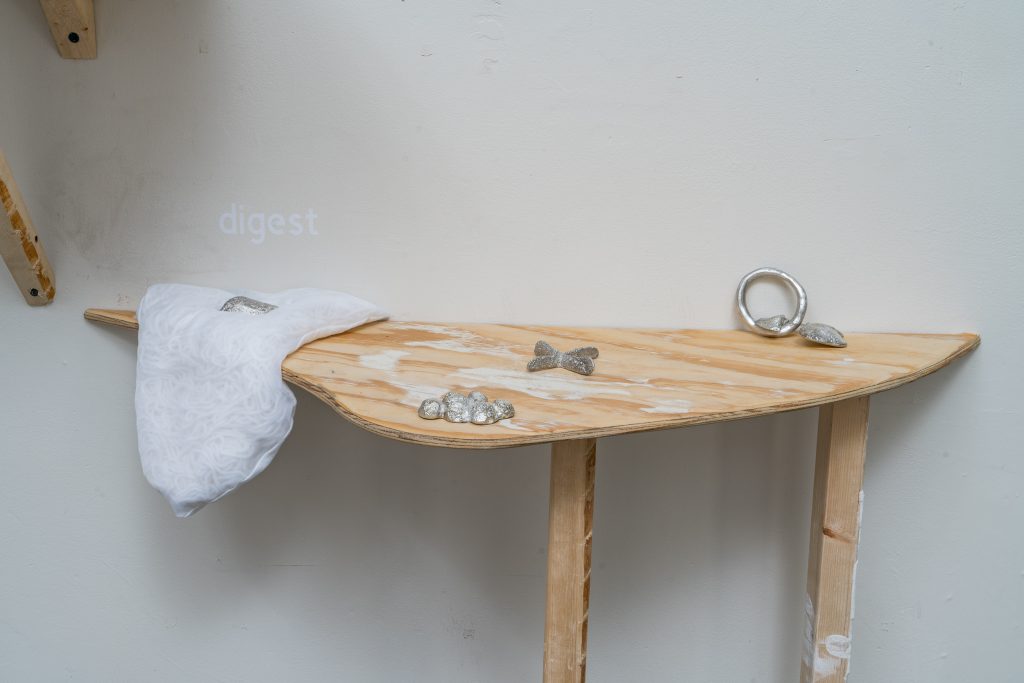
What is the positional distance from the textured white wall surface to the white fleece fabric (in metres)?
0.16

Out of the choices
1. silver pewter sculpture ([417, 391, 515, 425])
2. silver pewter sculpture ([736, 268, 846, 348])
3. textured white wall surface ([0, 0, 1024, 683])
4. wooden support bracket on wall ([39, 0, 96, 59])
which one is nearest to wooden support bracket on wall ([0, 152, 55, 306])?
textured white wall surface ([0, 0, 1024, 683])

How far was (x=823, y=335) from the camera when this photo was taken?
0.78 m

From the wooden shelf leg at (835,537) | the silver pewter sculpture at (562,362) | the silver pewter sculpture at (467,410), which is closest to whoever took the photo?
Result: the silver pewter sculpture at (467,410)

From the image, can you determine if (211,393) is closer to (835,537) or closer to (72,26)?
(72,26)

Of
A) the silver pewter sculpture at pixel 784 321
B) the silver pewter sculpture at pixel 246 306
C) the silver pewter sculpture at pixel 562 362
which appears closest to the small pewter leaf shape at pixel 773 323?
the silver pewter sculpture at pixel 784 321

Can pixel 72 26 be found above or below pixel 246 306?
above

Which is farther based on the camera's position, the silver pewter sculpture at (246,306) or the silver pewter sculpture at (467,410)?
the silver pewter sculpture at (246,306)

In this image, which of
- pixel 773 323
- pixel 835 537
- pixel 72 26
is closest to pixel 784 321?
pixel 773 323

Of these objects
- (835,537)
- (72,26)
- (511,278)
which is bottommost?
(835,537)

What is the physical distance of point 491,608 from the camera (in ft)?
3.16

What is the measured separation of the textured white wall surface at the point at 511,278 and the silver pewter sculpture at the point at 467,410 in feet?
1.05

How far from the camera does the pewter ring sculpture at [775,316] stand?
824mm

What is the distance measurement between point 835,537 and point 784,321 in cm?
23

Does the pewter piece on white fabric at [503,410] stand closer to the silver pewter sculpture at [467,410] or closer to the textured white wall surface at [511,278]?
the silver pewter sculpture at [467,410]
